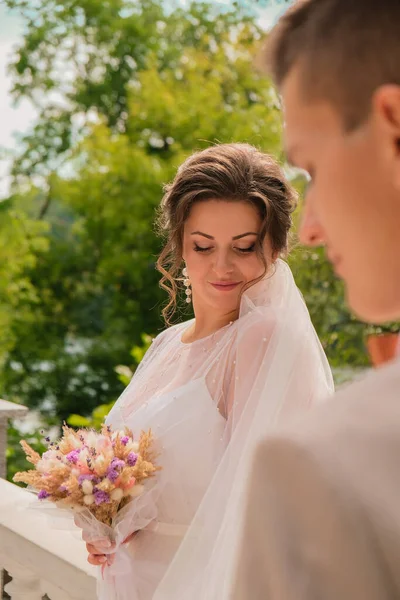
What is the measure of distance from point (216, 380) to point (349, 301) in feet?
5.53

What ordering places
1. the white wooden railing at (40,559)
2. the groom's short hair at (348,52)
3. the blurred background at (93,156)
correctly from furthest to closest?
the blurred background at (93,156)
the white wooden railing at (40,559)
the groom's short hair at (348,52)

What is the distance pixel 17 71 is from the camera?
16109 mm

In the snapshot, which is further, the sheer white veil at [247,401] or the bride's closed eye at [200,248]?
the bride's closed eye at [200,248]

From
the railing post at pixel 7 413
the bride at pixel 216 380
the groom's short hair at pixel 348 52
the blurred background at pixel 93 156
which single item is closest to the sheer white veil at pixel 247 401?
the bride at pixel 216 380

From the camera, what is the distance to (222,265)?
2193 mm

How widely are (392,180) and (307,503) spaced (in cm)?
18

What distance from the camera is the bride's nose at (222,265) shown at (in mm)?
2197

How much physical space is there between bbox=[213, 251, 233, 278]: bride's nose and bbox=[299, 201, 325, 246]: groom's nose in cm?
162

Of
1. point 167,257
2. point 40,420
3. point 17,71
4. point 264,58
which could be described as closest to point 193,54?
point 17,71

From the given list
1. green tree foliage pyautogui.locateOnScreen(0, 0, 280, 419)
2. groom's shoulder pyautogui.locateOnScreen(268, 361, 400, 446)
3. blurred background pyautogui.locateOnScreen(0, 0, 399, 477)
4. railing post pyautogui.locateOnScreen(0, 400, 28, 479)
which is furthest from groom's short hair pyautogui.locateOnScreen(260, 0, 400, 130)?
green tree foliage pyautogui.locateOnScreen(0, 0, 280, 419)

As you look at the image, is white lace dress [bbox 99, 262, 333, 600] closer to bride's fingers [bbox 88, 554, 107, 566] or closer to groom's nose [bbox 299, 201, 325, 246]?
bride's fingers [bbox 88, 554, 107, 566]

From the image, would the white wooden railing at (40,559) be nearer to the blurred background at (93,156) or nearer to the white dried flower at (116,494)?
the white dried flower at (116,494)

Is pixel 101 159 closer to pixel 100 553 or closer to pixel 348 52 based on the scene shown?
pixel 100 553

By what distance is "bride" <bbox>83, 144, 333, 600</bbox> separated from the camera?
1.95 meters
